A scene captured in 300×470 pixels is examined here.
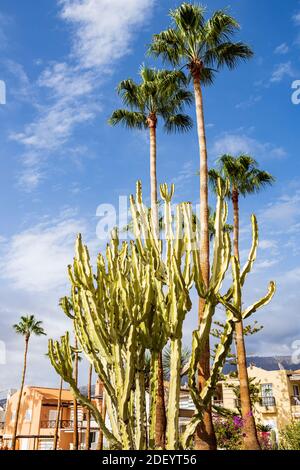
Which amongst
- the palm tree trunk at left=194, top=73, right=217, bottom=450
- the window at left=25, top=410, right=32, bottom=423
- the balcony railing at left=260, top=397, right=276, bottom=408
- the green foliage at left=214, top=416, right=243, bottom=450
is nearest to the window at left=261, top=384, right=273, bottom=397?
the balcony railing at left=260, top=397, right=276, bottom=408

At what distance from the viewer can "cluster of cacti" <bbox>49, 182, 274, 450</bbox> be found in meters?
7.04

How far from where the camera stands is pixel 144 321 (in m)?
7.40

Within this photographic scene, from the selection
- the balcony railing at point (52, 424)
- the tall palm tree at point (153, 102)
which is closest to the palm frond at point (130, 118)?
the tall palm tree at point (153, 102)

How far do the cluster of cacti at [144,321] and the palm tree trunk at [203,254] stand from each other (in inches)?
63.3

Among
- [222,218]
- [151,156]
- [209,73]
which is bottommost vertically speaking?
[222,218]

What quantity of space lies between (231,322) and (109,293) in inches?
92.2

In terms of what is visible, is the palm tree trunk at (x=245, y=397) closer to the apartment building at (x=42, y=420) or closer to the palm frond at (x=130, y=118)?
the palm frond at (x=130, y=118)

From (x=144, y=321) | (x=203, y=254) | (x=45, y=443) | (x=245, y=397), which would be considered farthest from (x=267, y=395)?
(x=144, y=321)

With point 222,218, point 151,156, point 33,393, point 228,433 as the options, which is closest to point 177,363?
point 222,218

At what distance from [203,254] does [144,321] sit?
3.86m

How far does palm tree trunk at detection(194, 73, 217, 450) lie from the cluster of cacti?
1.61 metres

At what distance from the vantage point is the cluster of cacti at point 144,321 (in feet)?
23.1

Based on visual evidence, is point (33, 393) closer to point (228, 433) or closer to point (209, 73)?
point (228, 433)

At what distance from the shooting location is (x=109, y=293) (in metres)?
8.06
